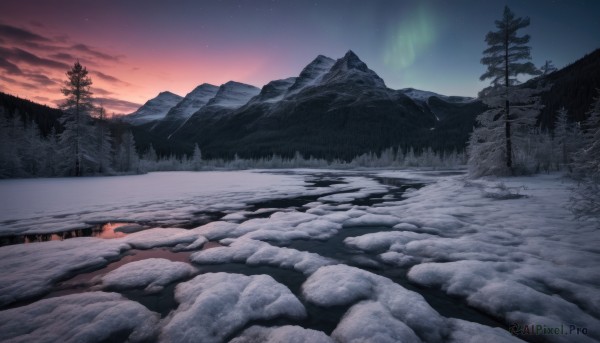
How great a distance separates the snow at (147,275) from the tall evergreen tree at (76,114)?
1470 inches

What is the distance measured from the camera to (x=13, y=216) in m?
9.55

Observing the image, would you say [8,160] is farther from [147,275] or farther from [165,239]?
[147,275]

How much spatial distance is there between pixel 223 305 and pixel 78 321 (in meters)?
1.88

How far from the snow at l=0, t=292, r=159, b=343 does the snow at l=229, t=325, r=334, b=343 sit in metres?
1.23

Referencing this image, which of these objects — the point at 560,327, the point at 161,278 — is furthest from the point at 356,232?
the point at 161,278

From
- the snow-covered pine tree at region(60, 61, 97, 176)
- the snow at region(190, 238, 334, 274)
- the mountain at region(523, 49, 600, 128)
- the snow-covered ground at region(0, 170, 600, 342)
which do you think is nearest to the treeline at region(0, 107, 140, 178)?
the snow-covered pine tree at region(60, 61, 97, 176)

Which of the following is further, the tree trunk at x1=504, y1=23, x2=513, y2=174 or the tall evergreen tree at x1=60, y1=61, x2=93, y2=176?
the tall evergreen tree at x1=60, y1=61, x2=93, y2=176

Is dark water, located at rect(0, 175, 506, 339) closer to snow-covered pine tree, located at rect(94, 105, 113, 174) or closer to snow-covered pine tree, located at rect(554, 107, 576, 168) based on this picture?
snow-covered pine tree, located at rect(94, 105, 113, 174)

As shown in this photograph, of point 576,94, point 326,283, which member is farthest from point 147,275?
point 576,94

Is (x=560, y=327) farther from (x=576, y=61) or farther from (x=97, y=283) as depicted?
(x=576, y=61)

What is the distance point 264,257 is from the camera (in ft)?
18.6

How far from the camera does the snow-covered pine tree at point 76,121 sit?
31734 mm

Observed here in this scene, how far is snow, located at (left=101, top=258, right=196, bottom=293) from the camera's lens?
444 cm

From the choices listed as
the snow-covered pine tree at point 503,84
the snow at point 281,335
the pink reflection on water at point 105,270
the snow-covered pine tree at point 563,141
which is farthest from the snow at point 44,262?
the snow-covered pine tree at point 563,141
